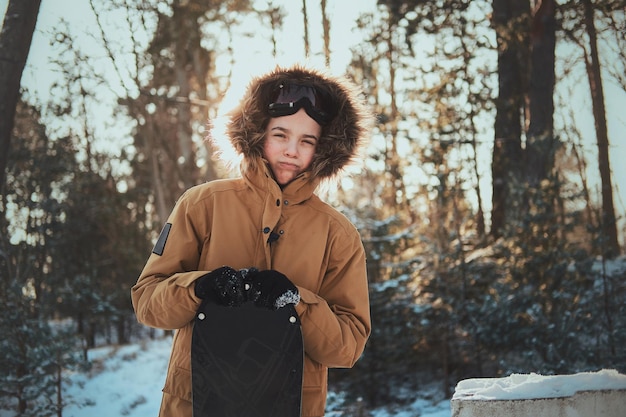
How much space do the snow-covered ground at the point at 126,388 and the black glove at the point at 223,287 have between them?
532 cm

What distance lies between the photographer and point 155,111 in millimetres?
19031

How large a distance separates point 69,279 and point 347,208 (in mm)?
7230

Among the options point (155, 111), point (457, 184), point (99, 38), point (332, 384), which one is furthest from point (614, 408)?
point (155, 111)

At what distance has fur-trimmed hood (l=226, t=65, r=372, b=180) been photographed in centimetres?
241

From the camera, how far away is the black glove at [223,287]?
190 cm

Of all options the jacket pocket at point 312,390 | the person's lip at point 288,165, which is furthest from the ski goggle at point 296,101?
the jacket pocket at point 312,390

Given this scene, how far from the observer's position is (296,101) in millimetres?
2418

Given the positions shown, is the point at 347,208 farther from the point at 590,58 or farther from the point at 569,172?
the point at 569,172

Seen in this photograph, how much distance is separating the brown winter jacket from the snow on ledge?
51 centimetres

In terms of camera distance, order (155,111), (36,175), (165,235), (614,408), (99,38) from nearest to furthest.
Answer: (165,235) → (614,408) → (36,175) → (99,38) → (155,111)

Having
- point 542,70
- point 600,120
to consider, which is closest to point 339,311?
point 600,120

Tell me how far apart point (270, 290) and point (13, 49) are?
500cm

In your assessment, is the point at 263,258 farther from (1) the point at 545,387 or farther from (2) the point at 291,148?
(1) the point at 545,387

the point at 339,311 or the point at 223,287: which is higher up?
the point at 223,287
